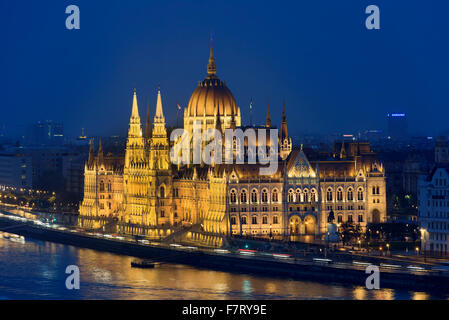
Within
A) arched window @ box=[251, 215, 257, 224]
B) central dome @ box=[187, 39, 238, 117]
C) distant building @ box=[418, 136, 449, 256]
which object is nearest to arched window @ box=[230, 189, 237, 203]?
arched window @ box=[251, 215, 257, 224]

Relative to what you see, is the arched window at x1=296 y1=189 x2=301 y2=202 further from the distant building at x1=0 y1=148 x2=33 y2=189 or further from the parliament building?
the distant building at x1=0 y1=148 x2=33 y2=189

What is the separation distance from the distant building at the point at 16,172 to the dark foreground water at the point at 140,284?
231 ft

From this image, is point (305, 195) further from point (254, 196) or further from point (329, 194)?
point (254, 196)

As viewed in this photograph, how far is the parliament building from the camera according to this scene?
11412 centimetres

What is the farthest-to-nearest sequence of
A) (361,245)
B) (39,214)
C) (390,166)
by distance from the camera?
(390,166), (39,214), (361,245)

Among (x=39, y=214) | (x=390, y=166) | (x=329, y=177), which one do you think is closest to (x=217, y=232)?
(x=329, y=177)

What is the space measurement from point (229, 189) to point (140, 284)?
18.9 meters

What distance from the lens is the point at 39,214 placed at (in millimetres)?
142500

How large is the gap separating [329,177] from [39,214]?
3723cm

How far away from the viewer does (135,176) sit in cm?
12556

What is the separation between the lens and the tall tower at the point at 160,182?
122 metres

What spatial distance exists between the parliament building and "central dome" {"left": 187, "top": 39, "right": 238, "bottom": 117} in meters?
0.09

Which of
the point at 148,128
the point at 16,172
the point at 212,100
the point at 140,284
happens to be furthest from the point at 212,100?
the point at 16,172
